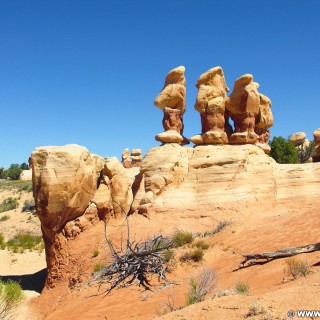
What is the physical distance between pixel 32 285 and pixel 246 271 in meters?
11.3

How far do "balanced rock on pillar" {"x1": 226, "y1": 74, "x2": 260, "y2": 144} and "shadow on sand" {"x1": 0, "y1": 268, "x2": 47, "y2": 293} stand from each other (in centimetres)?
1169

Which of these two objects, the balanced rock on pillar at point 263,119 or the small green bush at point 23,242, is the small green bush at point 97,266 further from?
the small green bush at point 23,242

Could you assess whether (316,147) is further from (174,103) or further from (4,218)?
(4,218)

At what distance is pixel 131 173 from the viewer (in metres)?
22.2

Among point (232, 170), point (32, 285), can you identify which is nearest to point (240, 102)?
point (232, 170)

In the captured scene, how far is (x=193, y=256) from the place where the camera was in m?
12.1

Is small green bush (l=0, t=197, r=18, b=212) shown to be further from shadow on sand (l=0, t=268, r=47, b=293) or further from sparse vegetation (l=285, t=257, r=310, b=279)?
sparse vegetation (l=285, t=257, r=310, b=279)

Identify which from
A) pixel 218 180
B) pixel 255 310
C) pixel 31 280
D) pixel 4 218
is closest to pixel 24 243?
pixel 4 218

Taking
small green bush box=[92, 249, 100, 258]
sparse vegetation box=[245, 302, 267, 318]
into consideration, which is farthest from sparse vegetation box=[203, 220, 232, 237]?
sparse vegetation box=[245, 302, 267, 318]

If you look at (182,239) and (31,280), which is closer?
(182,239)

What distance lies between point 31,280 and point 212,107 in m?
12.5

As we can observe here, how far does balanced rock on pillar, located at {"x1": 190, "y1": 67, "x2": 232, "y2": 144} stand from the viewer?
18.7 m

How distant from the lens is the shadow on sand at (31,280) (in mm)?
16212

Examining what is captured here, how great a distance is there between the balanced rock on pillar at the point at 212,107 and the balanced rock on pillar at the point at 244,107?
53 centimetres
